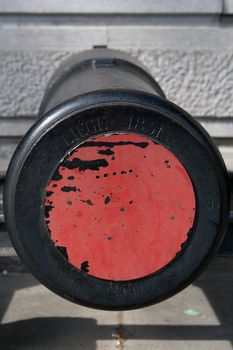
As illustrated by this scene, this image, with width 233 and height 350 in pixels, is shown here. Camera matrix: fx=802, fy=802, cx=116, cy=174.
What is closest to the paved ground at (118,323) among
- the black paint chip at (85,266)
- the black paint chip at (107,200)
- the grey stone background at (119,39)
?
the black paint chip at (85,266)

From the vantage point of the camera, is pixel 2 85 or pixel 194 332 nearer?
pixel 194 332

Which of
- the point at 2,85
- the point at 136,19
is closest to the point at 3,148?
the point at 2,85

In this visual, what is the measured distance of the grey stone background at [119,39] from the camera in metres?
5.84

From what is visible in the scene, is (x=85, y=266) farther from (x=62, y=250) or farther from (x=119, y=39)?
(x=119, y=39)

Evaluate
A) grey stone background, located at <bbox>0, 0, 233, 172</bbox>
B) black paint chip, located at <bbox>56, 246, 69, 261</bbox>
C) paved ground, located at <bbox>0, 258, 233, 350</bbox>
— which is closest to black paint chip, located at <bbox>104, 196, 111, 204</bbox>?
black paint chip, located at <bbox>56, 246, 69, 261</bbox>

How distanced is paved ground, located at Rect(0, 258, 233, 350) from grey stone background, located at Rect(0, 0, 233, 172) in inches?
51.7

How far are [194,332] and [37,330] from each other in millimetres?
848

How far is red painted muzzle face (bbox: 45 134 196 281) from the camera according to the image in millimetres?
2895

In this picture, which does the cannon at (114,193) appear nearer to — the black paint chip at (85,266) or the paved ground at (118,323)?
the black paint chip at (85,266)

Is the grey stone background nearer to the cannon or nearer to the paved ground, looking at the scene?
the paved ground

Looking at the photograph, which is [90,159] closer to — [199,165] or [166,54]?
[199,165]

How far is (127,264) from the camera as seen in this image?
2984 mm

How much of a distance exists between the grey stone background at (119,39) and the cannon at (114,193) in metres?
2.88

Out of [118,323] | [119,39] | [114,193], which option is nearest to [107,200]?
[114,193]
